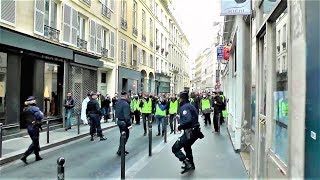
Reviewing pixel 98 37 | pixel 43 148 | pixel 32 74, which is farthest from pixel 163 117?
pixel 98 37

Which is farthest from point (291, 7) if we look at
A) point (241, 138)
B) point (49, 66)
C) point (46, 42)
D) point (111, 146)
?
point (49, 66)

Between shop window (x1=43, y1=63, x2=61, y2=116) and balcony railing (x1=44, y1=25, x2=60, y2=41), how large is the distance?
4.02ft

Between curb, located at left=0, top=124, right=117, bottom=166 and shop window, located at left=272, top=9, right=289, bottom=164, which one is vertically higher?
shop window, located at left=272, top=9, right=289, bottom=164

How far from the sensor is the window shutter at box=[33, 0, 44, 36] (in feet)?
52.2

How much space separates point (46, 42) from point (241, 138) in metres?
9.59

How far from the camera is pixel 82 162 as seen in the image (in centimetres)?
995

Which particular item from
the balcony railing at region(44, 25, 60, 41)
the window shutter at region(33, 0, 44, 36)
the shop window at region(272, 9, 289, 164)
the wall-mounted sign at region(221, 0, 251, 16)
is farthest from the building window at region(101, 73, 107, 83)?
the shop window at region(272, 9, 289, 164)

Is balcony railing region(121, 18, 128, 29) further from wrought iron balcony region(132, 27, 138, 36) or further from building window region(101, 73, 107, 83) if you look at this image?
building window region(101, 73, 107, 83)

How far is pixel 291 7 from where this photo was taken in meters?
3.71

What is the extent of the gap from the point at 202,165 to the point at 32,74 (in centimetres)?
996

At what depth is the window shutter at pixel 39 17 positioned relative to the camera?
15914 mm

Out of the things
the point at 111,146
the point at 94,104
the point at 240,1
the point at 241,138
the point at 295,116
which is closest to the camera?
the point at 295,116

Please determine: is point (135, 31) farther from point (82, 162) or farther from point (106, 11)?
point (82, 162)

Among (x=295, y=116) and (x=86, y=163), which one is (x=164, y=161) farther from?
(x=295, y=116)
